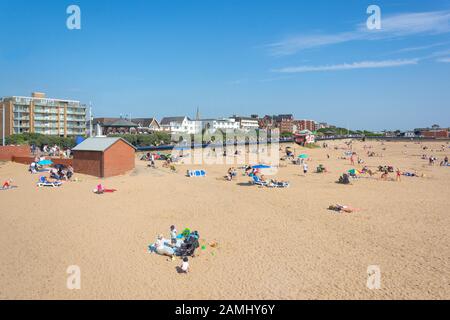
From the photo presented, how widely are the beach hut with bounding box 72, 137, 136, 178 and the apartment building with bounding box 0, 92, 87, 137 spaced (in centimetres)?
3952

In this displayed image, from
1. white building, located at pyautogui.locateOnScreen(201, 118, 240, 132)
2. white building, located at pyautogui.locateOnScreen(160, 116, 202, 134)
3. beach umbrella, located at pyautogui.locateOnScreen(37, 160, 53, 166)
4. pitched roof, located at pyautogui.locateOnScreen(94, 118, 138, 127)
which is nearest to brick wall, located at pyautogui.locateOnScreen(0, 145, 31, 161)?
beach umbrella, located at pyautogui.locateOnScreen(37, 160, 53, 166)

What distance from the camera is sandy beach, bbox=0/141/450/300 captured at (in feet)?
27.2

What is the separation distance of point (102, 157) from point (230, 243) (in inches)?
583

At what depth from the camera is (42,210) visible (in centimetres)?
1506

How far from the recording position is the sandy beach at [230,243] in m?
8.30

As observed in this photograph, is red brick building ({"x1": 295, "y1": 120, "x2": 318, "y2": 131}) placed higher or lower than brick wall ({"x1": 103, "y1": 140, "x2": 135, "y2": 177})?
higher

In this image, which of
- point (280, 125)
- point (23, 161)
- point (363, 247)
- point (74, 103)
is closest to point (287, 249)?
point (363, 247)

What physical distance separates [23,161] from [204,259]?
983 inches

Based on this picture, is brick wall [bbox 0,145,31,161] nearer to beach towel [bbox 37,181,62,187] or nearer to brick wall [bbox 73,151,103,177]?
brick wall [bbox 73,151,103,177]

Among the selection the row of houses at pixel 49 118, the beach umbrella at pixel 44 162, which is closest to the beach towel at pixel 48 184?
the beach umbrella at pixel 44 162

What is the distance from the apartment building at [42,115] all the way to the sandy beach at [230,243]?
45265 mm

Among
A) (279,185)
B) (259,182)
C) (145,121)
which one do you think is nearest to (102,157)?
(259,182)

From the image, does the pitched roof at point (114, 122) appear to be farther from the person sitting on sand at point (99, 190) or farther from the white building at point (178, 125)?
the person sitting on sand at point (99, 190)

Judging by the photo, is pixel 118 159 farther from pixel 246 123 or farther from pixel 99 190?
pixel 246 123
